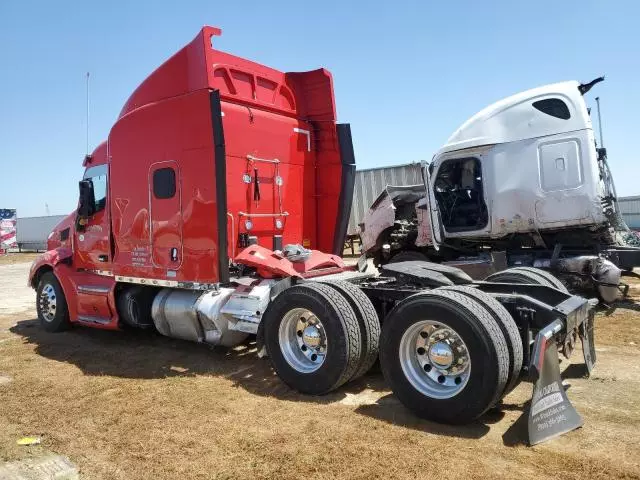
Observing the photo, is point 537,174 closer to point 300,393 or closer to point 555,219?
point 555,219

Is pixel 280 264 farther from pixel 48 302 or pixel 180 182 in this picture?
pixel 48 302

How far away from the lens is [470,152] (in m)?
8.87

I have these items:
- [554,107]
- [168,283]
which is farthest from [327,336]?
[554,107]

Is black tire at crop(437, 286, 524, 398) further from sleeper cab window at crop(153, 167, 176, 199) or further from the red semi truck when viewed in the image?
sleeper cab window at crop(153, 167, 176, 199)

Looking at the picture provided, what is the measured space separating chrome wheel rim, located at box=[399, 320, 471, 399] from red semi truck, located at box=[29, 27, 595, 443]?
12 mm

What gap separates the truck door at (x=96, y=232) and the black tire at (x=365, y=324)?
13.1 feet

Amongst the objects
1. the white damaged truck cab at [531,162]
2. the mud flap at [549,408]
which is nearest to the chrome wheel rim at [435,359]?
the mud flap at [549,408]

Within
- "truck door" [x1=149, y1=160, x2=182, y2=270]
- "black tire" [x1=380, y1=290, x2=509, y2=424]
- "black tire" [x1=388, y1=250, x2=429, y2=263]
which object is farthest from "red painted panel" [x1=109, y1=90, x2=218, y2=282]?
"black tire" [x1=388, y1=250, x2=429, y2=263]

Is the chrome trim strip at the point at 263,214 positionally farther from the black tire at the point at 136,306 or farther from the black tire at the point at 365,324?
the black tire at the point at 365,324

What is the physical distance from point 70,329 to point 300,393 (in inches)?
197

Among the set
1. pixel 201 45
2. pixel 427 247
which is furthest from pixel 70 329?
pixel 427 247

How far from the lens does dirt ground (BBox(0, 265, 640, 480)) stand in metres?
3.16

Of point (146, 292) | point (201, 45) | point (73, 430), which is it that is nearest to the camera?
point (73, 430)

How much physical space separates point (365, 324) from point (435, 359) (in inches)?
30.9
